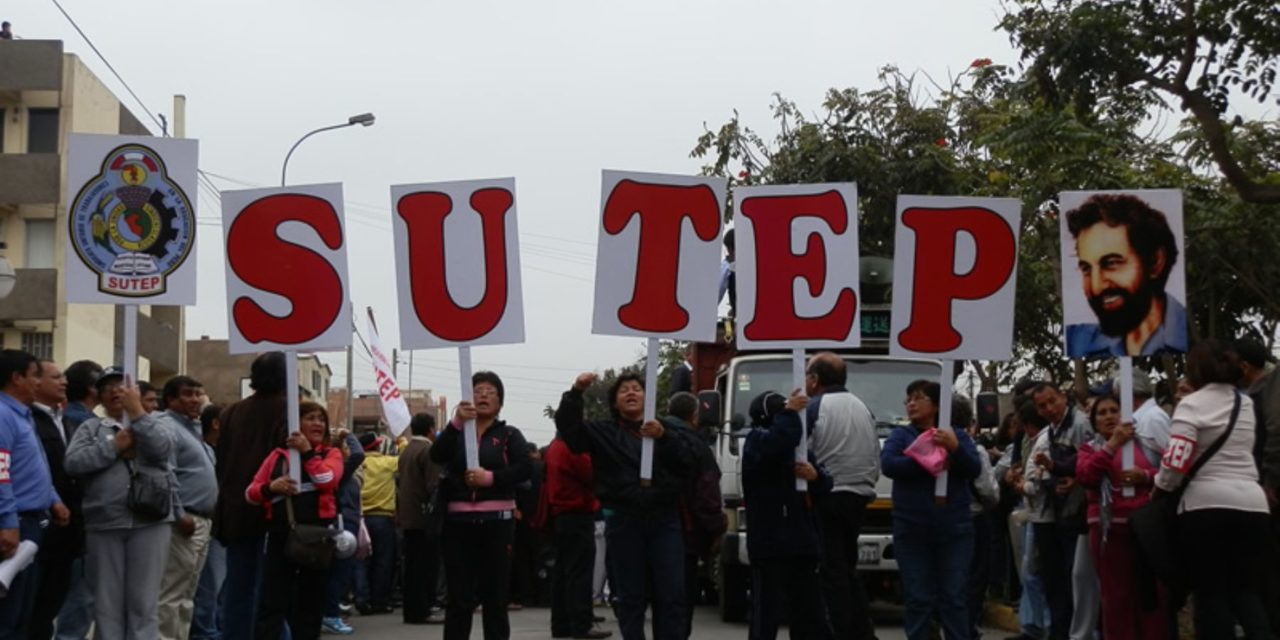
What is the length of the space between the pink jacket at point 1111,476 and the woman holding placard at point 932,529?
65 cm

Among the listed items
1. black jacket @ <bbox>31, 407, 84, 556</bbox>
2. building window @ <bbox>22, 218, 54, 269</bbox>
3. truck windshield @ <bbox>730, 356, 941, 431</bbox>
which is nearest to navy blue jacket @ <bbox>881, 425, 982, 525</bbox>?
truck windshield @ <bbox>730, 356, 941, 431</bbox>

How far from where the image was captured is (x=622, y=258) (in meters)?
10.9

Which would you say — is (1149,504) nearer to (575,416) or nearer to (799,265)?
(799,265)

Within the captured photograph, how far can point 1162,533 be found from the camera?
31.5ft

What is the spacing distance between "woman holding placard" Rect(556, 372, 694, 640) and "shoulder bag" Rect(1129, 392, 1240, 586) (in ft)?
8.41

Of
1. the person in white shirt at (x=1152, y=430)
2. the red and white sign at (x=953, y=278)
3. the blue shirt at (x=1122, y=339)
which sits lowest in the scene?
the person in white shirt at (x=1152, y=430)

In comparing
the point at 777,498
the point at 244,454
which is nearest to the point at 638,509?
the point at 777,498

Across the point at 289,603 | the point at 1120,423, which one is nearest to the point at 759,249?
the point at 1120,423

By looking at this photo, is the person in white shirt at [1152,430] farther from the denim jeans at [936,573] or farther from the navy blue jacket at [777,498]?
the navy blue jacket at [777,498]

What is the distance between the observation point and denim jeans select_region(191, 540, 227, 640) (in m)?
13.2

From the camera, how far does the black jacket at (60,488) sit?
9852 mm

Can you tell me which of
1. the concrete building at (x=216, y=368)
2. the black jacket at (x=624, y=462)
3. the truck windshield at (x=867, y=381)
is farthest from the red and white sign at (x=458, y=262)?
the concrete building at (x=216, y=368)

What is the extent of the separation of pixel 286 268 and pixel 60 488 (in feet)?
6.53

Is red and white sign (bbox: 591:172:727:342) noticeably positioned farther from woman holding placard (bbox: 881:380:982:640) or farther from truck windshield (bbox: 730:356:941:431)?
truck windshield (bbox: 730:356:941:431)
